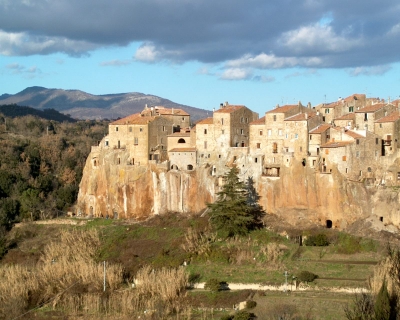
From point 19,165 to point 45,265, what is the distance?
106 feet

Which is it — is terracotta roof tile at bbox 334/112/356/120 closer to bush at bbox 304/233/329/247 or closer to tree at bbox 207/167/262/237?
tree at bbox 207/167/262/237

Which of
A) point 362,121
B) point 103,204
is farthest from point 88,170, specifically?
point 362,121

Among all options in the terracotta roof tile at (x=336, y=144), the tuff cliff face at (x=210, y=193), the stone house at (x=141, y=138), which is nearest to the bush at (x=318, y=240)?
the tuff cliff face at (x=210, y=193)

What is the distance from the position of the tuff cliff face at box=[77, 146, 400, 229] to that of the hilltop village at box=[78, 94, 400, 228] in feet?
0.28

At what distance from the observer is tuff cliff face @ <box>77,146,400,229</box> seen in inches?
2291

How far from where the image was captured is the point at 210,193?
65562 millimetres

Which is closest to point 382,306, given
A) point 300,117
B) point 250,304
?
point 250,304

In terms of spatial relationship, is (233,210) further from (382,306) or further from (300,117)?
(382,306)

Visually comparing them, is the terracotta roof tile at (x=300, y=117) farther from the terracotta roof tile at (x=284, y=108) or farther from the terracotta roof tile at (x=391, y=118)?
the terracotta roof tile at (x=391, y=118)

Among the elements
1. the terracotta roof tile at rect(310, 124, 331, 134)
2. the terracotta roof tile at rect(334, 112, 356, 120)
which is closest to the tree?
the terracotta roof tile at rect(310, 124, 331, 134)

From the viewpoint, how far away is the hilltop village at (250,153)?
59.6 metres

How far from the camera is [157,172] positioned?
6744cm

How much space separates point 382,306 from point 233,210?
69.0 feet

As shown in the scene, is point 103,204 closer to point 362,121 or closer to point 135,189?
point 135,189
